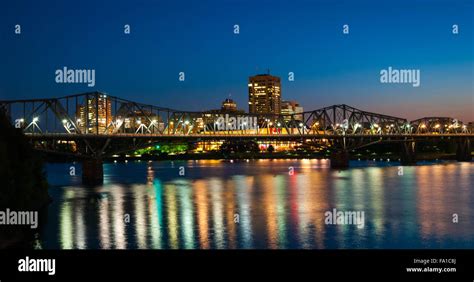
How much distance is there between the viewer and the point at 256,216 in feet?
137

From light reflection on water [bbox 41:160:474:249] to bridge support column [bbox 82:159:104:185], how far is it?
4.17 metres

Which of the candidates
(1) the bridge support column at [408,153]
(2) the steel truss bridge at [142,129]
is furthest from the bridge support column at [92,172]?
(1) the bridge support column at [408,153]

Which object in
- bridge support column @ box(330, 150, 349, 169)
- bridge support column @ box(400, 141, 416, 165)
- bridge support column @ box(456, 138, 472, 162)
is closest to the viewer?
bridge support column @ box(330, 150, 349, 169)

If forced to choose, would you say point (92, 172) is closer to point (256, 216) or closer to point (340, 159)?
point (256, 216)

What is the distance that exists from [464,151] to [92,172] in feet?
319

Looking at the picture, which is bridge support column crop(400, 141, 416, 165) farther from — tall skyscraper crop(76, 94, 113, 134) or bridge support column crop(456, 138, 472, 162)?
tall skyscraper crop(76, 94, 113, 134)

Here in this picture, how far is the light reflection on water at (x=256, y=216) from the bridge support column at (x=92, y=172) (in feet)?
13.7

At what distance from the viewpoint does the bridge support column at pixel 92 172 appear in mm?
73312

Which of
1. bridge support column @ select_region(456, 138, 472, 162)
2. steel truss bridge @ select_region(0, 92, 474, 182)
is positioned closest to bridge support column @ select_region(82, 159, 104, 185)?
steel truss bridge @ select_region(0, 92, 474, 182)

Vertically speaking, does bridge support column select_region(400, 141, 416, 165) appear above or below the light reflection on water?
above

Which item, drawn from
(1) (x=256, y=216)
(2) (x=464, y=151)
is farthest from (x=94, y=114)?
(2) (x=464, y=151)

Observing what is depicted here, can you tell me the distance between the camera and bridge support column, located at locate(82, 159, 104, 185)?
73.3m
